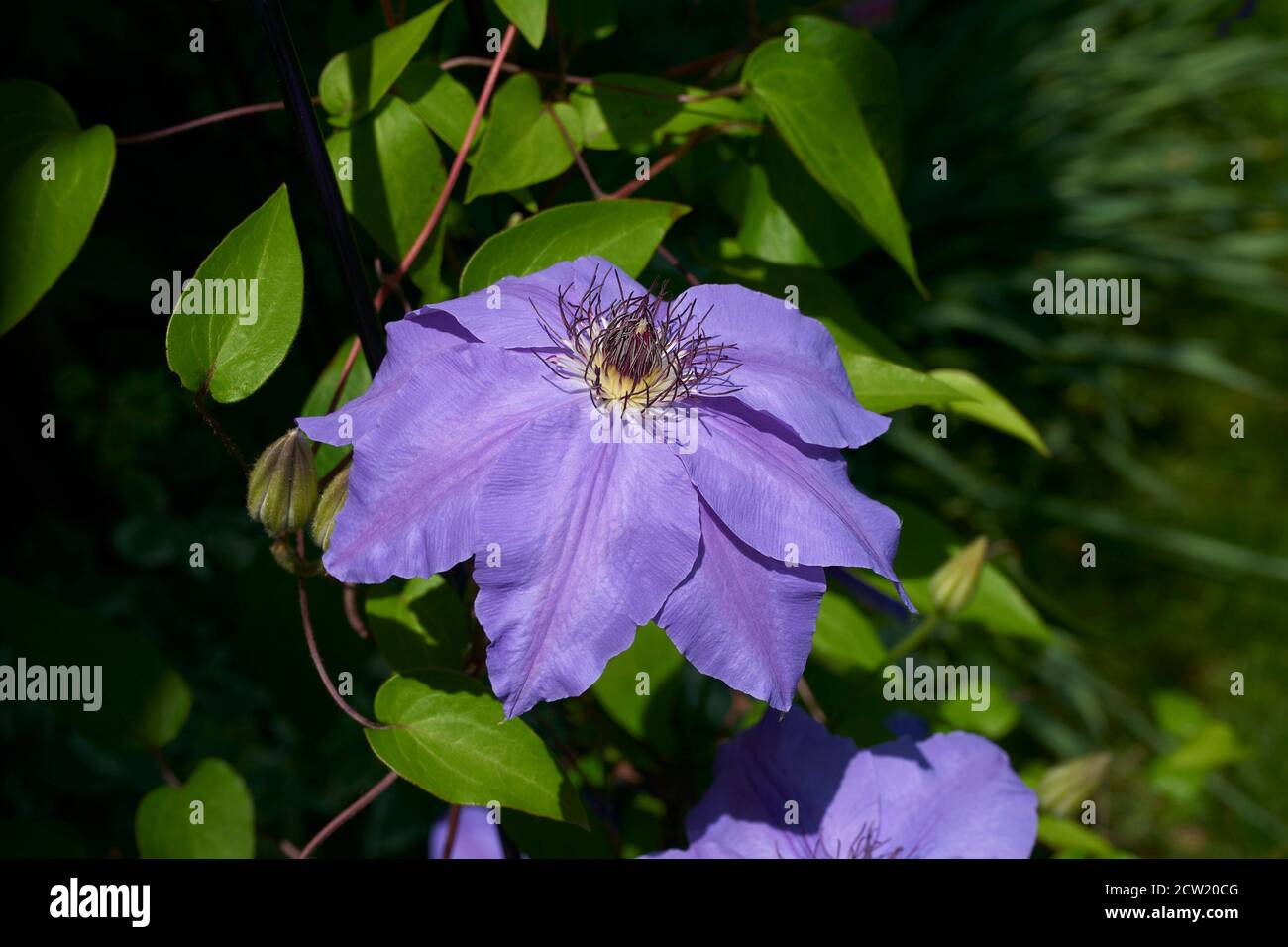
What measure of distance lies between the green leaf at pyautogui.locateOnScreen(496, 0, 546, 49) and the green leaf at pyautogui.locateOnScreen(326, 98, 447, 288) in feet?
0.32

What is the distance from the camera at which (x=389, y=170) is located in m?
0.72

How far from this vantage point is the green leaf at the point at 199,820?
76cm

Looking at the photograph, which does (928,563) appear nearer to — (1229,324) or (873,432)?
(873,432)

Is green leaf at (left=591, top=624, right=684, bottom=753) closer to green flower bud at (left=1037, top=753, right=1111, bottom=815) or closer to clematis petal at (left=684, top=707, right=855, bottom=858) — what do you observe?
clematis petal at (left=684, top=707, right=855, bottom=858)

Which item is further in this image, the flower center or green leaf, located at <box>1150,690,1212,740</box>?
green leaf, located at <box>1150,690,1212,740</box>

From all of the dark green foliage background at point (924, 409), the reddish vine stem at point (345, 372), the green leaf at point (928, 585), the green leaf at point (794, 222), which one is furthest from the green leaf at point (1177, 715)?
the reddish vine stem at point (345, 372)

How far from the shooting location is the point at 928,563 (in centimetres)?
92

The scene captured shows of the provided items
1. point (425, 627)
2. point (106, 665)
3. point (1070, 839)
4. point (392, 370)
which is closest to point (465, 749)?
point (425, 627)

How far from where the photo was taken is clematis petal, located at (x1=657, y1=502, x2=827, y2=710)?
1.88 ft

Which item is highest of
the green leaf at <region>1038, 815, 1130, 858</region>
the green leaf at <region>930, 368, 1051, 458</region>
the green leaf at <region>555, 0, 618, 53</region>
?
the green leaf at <region>555, 0, 618, 53</region>

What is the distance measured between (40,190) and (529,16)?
308mm

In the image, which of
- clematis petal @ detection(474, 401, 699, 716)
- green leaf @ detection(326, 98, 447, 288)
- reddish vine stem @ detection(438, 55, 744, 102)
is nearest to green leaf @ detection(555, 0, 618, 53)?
reddish vine stem @ detection(438, 55, 744, 102)

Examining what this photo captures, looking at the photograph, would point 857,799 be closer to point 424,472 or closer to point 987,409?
point 987,409
